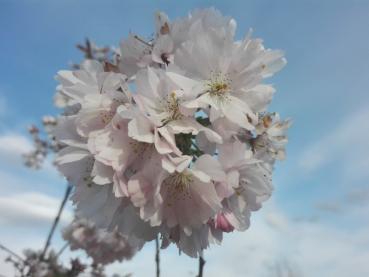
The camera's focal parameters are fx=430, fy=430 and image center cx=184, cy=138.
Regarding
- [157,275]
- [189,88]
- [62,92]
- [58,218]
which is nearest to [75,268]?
[58,218]

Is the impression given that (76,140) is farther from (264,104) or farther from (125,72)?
(264,104)

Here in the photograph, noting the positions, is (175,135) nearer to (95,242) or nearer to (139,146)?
(139,146)

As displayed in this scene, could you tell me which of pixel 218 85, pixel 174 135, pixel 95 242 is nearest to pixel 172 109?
pixel 174 135

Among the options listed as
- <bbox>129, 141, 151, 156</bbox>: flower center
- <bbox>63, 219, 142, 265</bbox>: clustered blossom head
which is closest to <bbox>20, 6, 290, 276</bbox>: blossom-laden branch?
<bbox>129, 141, 151, 156</bbox>: flower center

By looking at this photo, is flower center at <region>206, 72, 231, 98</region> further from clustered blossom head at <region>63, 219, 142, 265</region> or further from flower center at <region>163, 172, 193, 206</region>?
clustered blossom head at <region>63, 219, 142, 265</region>

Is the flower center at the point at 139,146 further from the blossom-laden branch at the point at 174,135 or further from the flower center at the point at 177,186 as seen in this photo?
the flower center at the point at 177,186

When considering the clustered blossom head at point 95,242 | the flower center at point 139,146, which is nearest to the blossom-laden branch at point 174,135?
the flower center at point 139,146

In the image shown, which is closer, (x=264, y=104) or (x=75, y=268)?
(x=264, y=104)
